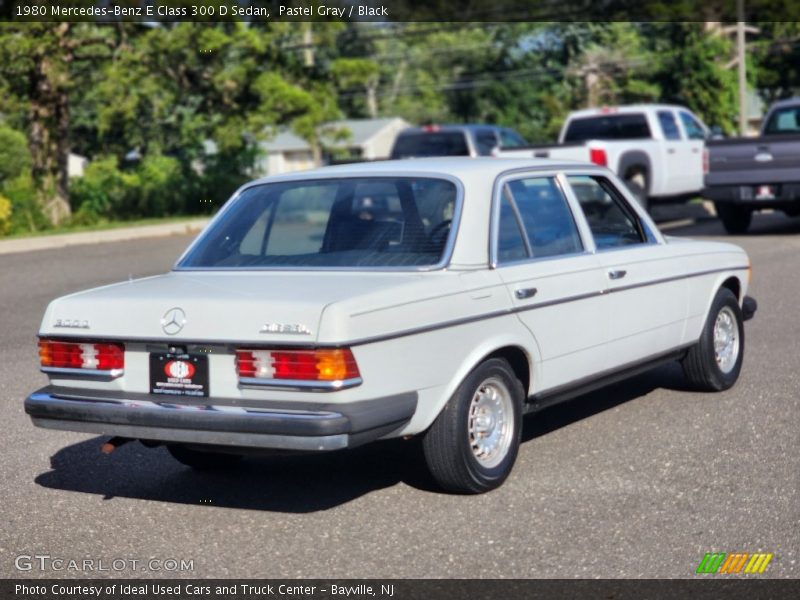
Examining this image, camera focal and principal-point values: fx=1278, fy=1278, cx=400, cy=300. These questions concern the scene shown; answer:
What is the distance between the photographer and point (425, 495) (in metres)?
6.10

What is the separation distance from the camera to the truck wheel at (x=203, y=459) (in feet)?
21.7

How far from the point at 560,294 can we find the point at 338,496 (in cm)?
153

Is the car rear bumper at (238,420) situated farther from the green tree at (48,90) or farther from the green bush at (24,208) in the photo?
the green tree at (48,90)

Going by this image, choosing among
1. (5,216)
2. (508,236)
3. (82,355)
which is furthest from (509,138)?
(82,355)

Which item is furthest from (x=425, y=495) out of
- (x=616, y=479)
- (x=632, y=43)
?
(x=632, y=43)

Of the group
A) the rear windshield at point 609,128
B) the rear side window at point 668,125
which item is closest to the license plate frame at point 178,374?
the rear windshield at point 609,128

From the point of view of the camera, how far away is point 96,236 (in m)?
24.6

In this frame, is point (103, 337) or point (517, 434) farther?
point (517, 434)

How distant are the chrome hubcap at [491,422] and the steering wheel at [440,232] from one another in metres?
0.71

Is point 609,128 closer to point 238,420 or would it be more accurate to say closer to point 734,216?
point 734,216

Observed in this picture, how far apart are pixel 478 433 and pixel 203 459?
1.54m

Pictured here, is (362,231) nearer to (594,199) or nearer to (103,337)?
(103,337)

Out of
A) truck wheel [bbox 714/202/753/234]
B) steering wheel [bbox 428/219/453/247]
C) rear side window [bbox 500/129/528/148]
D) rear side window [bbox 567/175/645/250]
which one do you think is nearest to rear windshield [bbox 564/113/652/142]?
truck wheel [bbox 714/202/753/234]
